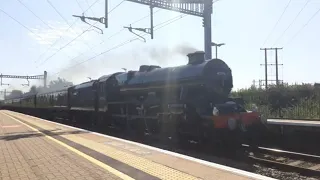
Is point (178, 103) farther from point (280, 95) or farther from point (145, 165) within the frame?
point (280, 95)

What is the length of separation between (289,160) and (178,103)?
4.91 metres

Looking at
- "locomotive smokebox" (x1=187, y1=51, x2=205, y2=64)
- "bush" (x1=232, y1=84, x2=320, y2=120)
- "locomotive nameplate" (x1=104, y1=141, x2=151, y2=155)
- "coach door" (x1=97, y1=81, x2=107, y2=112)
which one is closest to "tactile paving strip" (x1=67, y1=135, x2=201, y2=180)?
"locomotive nameplate" (x1=104, y1=141, x2=151, y2=155)

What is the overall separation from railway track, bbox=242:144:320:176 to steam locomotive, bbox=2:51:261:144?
0.94 metres

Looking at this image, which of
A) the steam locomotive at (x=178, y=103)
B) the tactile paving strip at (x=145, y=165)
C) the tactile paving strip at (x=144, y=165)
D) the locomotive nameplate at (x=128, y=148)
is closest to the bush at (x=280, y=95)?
the steam locomotive at (x=178, y=103)

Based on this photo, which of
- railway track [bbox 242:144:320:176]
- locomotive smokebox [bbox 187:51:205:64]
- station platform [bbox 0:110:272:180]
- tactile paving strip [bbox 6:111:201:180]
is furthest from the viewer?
locomotive smokebox [bbox 187:51:205:64]

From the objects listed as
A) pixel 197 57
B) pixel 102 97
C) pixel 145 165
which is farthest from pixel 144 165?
pixel 102 97

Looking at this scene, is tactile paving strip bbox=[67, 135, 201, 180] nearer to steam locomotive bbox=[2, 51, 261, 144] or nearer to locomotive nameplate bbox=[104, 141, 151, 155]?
locomotive nameplate bbox=[104, 141, 151, 155]

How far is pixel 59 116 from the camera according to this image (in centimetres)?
3512

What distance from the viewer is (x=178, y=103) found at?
1338cm

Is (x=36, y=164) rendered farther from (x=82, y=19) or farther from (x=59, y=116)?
(x=59, y=116)

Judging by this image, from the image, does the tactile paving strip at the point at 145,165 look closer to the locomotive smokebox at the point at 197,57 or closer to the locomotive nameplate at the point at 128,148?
the locomotive nameplate at the point at 128,148

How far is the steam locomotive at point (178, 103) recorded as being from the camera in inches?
464

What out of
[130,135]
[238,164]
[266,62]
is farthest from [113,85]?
[266,62]

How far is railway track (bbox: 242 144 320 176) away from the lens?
8.39 m
